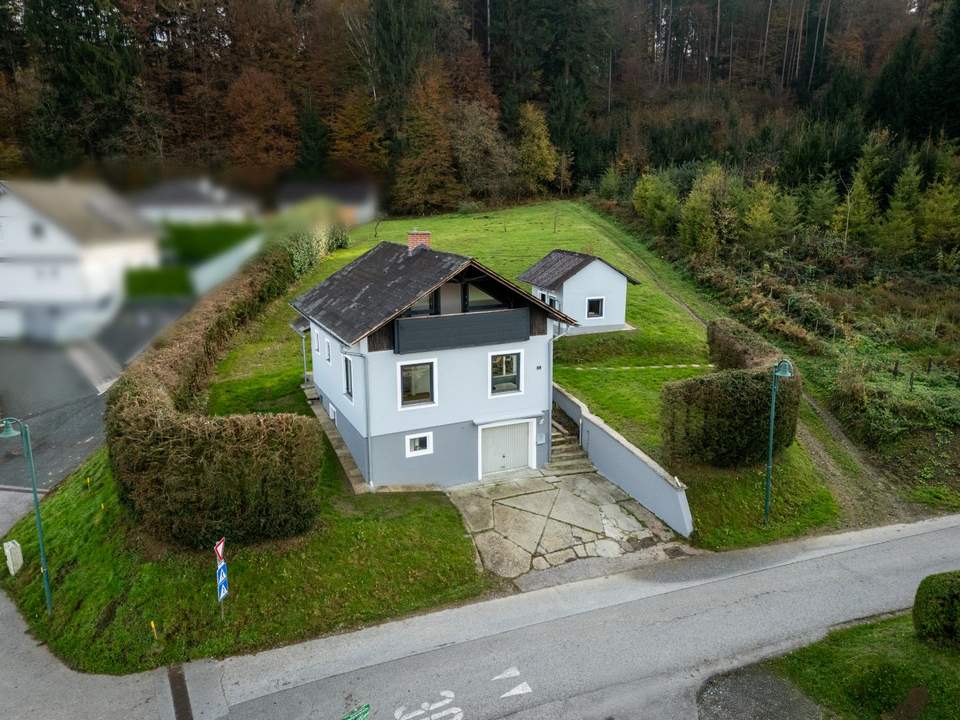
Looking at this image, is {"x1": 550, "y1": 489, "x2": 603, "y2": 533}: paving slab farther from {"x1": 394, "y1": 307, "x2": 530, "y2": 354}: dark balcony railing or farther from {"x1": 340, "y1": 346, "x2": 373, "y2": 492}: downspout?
{"x1": 340, "y1": 346, "x2": 373, "y2": 492}: downspout

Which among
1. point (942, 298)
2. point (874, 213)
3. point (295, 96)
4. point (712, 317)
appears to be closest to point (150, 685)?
point (295, 96)

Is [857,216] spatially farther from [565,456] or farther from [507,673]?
[507,673]

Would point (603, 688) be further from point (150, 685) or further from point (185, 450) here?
point (185, 450)

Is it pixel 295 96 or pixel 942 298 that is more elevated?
pixel 295 96

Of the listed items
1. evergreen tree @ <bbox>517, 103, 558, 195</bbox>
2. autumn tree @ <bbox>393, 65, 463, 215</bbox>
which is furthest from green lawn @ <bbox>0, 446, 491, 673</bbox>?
evergreen tree @ <bbox>517, 103, 558, 195</bbox>

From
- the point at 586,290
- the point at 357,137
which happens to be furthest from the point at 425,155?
the point at 357,137

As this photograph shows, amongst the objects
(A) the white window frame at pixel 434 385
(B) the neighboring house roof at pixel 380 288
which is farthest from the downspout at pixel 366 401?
(A) the white window frame at pixel 434 385
